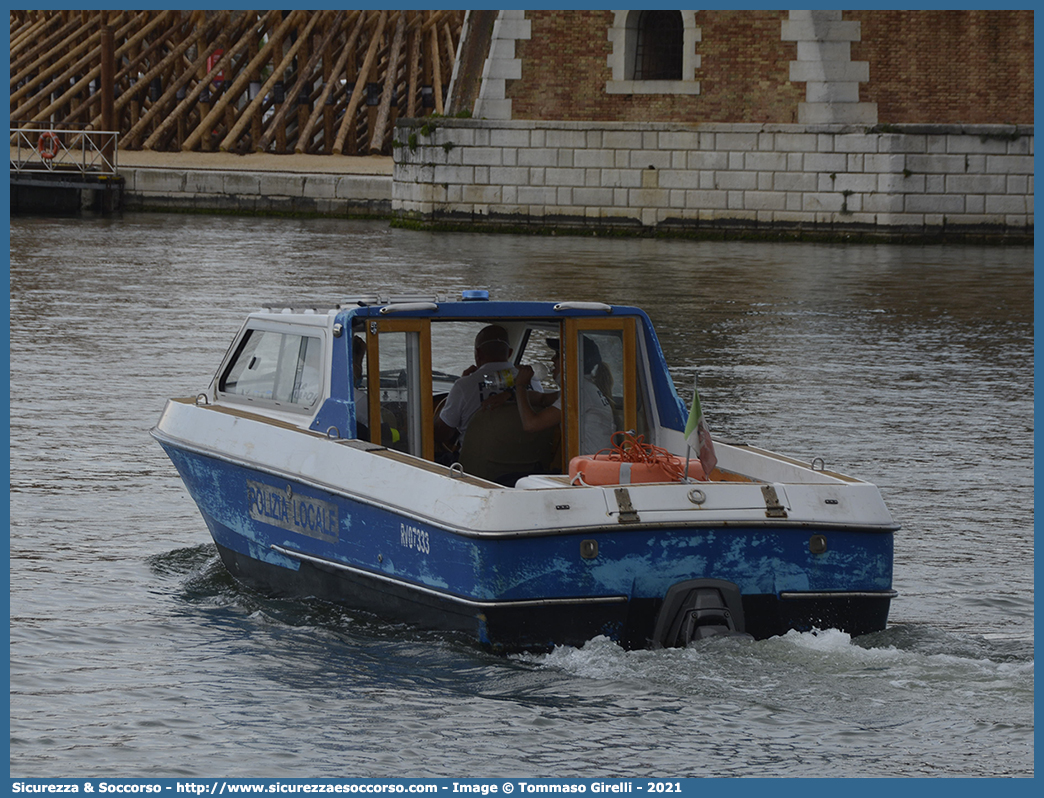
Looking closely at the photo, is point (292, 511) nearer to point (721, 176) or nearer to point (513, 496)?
point (513, 496)

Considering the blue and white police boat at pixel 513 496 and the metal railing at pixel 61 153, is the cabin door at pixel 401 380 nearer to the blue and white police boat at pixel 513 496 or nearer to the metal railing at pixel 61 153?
the blue and white police boat at pixel 513 496

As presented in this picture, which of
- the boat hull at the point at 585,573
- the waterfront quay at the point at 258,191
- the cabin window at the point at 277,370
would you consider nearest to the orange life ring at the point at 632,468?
the boat hull at the point at 585,573

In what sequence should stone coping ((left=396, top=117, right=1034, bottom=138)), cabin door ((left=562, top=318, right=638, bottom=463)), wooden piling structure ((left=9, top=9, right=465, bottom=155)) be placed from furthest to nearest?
wooden piling structure ((left=9, top=9, right=465, bottom=155)) → stone coping ((left=396, top=117, right=1034, bottom=138)) → cabin door ((left=562, top=318, right=638, bottom=463))

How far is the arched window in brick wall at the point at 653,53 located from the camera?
30453 mm

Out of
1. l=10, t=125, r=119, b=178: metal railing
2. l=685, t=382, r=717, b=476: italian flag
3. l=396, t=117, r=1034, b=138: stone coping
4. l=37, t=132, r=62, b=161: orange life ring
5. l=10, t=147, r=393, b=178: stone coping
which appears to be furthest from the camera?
l=10, t=147, r=393, b=178: stone coping

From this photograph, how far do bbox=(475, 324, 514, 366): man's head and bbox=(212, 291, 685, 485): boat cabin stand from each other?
0.06 feet

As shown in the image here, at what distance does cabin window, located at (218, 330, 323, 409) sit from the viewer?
26.0ft

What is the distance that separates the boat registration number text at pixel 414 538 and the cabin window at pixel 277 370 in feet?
3.89

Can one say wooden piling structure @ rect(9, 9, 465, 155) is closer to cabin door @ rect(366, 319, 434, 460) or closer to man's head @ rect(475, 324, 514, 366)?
man's head @ rect(475, 324, 514, 366)

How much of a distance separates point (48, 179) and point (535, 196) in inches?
468

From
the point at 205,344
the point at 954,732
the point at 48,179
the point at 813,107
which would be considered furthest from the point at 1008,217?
the point at 954,732

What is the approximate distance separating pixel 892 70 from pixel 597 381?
23.1 meters

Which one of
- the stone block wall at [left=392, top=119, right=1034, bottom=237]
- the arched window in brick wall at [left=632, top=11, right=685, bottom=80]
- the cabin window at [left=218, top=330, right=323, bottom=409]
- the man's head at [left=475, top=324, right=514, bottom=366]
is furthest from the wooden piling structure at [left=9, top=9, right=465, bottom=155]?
the man's head at [left=475, top=324, right=514, bottom=366]

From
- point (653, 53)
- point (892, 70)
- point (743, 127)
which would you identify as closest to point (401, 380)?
point (743, 127)
